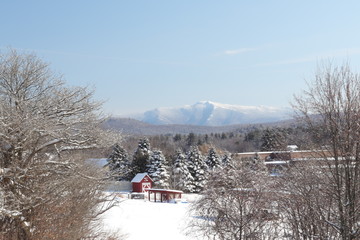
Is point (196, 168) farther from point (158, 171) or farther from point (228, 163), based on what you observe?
point (228, 163)

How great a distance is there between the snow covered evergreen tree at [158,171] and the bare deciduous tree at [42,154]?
30043 millimetres

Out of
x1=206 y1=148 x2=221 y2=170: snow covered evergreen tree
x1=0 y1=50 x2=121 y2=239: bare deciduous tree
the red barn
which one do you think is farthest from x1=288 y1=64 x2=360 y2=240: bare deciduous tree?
x1=206 y1=148 x2=221 y2=170: snow covered evergreen tree

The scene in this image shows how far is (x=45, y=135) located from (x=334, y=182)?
29.7 feet

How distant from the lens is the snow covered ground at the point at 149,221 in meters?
19.9

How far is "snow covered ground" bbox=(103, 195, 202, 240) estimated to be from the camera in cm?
1986

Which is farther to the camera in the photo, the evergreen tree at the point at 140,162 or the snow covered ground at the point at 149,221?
the evergreen tree at the point at 140,162

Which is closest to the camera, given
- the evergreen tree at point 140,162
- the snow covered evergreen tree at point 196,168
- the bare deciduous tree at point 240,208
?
the bare deciduous tree at point 240,208

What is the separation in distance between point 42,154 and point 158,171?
32.5 meters

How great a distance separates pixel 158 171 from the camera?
4491 centimetres

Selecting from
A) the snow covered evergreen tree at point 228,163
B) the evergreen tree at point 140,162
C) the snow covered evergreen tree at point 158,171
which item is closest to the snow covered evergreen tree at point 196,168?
the snow covered evergreen tree at point 228,163

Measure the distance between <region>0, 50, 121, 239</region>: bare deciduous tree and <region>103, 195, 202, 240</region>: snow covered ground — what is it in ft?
16.4

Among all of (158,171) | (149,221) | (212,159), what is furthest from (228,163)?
(212,159)

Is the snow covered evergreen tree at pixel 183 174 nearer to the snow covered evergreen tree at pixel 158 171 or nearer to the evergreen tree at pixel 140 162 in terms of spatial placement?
the snow covered evergreen tree at pixel 158 171

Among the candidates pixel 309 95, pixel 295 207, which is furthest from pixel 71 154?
pixel 309 95
